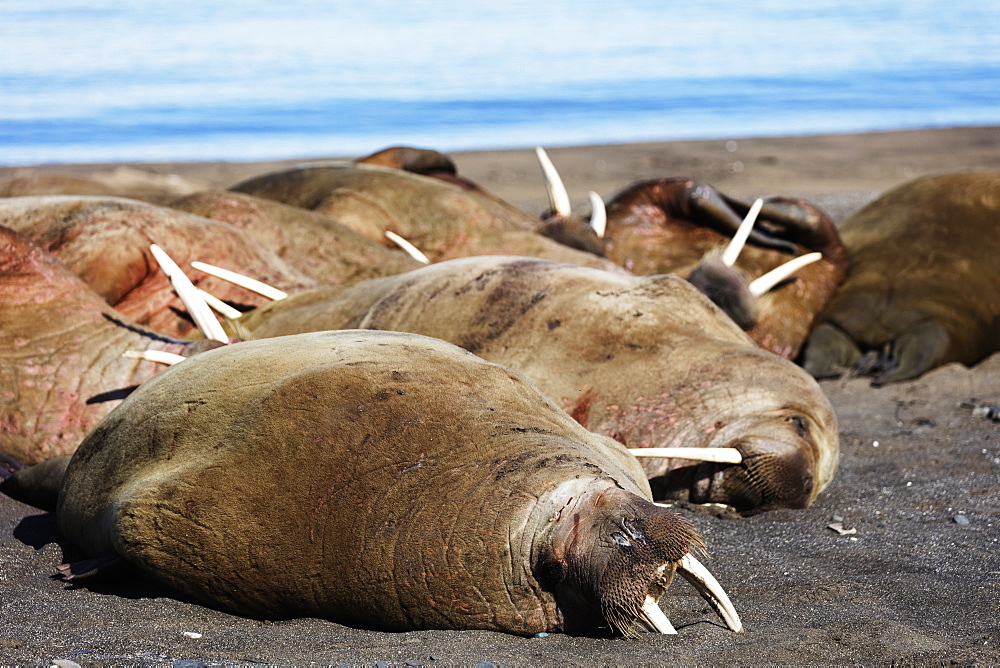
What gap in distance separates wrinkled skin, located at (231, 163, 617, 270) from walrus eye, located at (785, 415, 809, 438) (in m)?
2.60

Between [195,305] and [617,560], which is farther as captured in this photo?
[195,305]

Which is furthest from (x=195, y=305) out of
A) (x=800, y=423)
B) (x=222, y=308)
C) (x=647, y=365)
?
(x=800, y=423)

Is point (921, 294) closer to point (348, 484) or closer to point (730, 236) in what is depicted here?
point (730, 236)

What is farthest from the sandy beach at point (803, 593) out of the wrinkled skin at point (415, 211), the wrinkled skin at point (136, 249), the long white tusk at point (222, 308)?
the wrinkled skin at point (415, 211)

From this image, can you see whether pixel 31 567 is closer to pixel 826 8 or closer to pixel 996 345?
pixel 996 345

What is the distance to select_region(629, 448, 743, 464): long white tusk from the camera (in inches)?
150

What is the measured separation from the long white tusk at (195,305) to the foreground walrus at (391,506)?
4.42 ft

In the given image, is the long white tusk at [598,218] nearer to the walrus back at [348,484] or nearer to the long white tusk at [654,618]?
the walrus back at [348,484]

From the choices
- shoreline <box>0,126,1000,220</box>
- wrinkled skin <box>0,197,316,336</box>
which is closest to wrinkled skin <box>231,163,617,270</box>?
wrinkled skin <box>0,197,316,336</box>

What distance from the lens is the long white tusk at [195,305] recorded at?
15.2 feet

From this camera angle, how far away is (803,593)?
3250 millimetres

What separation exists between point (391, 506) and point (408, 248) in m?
3.94

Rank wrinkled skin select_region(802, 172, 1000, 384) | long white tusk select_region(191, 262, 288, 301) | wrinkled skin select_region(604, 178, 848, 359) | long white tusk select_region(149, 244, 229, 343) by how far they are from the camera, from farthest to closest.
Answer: wrinkled skin select_region(604, 178, 848, 359), wrinkled skin select_region(802, 172, 1000, 384), long white tusk select_region(191, 262, 288, 301), long white tusk select_region(149, 244, 229, 343)

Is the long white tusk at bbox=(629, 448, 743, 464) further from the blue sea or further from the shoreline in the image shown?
the blue sea
